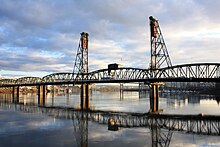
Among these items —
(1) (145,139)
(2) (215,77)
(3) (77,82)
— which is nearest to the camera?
(1) (145,139)

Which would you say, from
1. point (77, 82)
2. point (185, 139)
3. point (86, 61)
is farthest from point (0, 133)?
point (86, 61)

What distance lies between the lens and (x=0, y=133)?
30.9 m

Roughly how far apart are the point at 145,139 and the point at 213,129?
13.0m

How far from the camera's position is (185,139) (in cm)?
2877

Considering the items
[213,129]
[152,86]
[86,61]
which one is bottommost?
[213,129]

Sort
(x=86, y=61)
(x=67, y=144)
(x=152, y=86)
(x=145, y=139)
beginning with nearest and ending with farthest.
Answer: (x=67, y=144) < (x=145, y=139) < (x=152, y=86) < (x=86, y=61)

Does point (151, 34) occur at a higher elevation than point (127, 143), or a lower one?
higher

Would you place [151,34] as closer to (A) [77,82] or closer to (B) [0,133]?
(A) [77,82]

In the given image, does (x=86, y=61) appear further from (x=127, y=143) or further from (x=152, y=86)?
(x=127, y=143)

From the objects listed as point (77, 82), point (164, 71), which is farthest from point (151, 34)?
point (77, 82)

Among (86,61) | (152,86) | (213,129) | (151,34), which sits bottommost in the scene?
(213,129)

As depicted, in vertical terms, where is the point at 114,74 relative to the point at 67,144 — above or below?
above

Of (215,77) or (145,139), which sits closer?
(145,139)

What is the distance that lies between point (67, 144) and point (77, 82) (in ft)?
234
